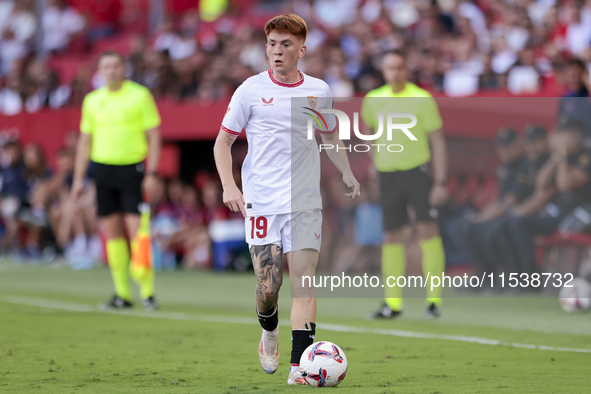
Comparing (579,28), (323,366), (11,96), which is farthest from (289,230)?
(11,96)

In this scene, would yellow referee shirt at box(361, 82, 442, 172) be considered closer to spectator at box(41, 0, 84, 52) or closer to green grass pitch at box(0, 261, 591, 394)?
green grass pitch at box(0, 261, 591, 394)

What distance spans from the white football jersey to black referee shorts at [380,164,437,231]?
3.17m

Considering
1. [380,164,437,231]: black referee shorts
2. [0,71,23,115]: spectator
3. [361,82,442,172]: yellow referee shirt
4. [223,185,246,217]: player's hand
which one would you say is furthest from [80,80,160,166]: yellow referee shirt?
[0,71,23,115]: spectator

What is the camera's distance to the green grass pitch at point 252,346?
4703mm

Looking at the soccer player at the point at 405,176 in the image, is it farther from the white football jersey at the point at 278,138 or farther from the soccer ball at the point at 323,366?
the soccer ball at the point at 323,366

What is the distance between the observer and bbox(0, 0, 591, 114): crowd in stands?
39.7 feet

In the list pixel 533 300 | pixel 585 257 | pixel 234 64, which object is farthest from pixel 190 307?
pixel 234 64

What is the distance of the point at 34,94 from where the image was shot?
1891cm

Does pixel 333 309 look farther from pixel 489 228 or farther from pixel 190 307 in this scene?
pixel 489 228

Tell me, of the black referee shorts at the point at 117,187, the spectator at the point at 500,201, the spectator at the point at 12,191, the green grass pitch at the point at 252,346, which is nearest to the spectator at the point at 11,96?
the spectator at the point at 12,191

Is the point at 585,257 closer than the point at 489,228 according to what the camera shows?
Yes

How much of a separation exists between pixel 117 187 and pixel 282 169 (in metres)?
4.20

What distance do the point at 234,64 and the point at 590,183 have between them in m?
7.44

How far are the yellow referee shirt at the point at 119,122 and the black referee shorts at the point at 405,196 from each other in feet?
8.18
